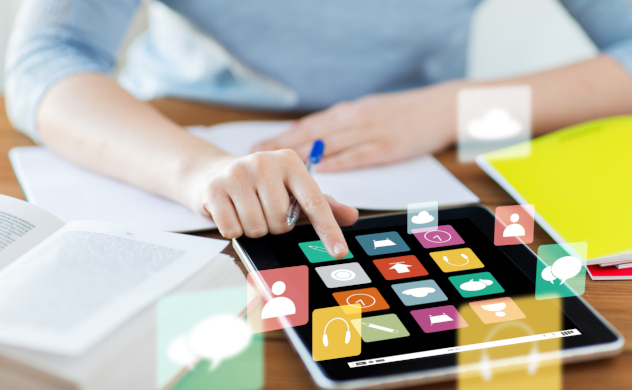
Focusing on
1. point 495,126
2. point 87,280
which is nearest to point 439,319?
point 87,280

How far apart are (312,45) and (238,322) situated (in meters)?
0.61

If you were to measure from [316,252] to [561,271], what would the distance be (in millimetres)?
200

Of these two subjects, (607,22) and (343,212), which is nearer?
(343,212)

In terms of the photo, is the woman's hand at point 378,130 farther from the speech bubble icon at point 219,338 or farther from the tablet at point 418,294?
the speech bubble icon at point 219,338

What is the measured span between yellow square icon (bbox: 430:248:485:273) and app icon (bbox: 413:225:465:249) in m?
0.01

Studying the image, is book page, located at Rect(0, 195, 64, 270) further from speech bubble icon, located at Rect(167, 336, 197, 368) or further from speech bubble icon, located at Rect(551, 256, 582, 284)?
speech bubble icon, located at Rect(551, 256, 582, 284)

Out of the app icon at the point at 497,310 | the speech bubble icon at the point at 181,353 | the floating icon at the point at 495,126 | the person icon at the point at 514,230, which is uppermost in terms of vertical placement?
the floating icon at the point at 495,126

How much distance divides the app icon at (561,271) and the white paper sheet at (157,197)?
0.41 feet

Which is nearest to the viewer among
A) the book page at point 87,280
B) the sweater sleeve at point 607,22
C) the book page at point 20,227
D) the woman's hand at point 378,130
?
the book page at point 87,280

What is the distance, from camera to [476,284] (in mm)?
409

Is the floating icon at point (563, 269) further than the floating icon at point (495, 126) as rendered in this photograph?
No

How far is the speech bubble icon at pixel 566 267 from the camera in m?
0.43

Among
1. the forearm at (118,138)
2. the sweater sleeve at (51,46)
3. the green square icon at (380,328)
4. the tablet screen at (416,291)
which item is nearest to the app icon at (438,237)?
the tablet screen at (416,291)

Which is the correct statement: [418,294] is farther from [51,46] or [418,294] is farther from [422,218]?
[51,46]
